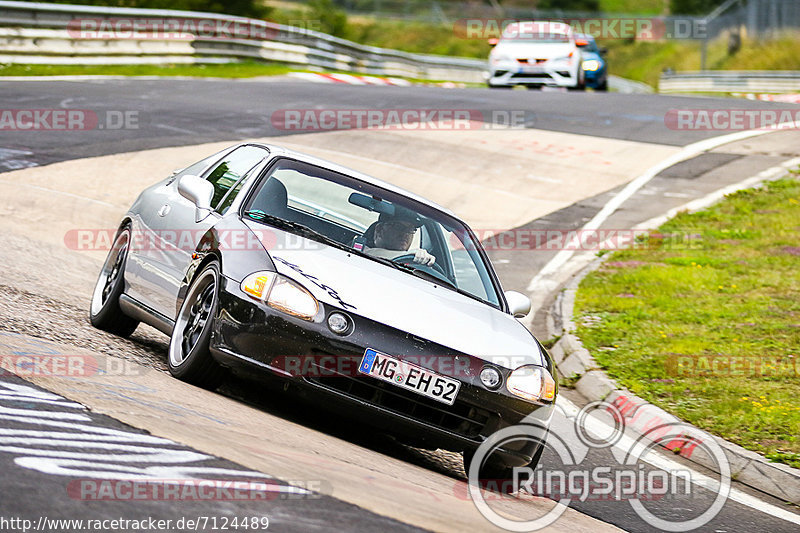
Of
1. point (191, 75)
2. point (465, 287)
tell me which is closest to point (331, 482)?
point (465, 287)

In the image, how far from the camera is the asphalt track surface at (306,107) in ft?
19.9

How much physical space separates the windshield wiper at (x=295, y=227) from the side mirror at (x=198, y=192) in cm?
34

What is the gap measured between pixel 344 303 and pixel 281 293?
31 centimetres

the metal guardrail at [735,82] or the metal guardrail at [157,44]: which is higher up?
the metal guardrail at [157,44]

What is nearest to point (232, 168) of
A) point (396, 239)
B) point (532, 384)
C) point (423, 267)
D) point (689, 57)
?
point (396, 239)

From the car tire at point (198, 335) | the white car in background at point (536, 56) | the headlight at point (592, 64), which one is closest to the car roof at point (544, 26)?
the white car in background at point (536, 56)

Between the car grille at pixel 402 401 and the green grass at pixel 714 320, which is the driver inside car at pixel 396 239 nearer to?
the car grille at pixel 402 401

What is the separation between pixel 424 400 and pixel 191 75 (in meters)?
21.1

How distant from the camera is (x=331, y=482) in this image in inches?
174

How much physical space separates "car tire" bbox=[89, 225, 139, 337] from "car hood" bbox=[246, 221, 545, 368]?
1539 millimetres

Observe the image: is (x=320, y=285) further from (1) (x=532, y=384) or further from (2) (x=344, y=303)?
(1) (x=532, y=384)

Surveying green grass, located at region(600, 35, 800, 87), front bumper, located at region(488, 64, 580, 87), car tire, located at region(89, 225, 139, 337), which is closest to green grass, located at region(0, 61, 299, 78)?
front bumper, located at region(488, 64, 580, 87)

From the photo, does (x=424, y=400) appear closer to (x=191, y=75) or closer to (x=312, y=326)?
(x=312, y=326)

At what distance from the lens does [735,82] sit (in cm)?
3800
